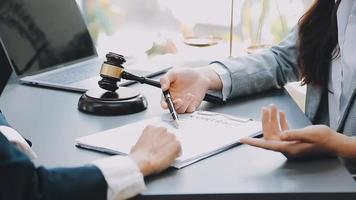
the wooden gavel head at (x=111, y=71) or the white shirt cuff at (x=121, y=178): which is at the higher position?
the wooden gavel head at (x=111, y=71)

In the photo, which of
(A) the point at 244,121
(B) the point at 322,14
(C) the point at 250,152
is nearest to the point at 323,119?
(B) the point at 322,14

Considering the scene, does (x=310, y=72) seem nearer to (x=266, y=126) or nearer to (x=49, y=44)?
(x=266, y=126)

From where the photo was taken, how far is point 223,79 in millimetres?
1377

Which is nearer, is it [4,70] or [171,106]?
[171,106]

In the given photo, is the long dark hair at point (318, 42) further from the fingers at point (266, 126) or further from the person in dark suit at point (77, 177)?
the person in dark suit at point (77, 177)

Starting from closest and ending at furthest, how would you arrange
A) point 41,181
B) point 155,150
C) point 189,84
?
1. point 41,181
2. point 155,150
3. point 189,84

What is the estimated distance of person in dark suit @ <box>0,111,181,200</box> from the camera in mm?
821

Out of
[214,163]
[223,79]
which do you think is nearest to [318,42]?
[223,79]

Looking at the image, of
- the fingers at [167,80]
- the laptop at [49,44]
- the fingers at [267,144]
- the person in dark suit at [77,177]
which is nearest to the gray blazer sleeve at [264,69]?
the fingers at [167,80]

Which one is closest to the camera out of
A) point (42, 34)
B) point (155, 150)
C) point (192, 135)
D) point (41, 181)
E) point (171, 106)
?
point (41, 181)

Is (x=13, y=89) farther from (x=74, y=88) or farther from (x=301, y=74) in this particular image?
(x=301, y=74)

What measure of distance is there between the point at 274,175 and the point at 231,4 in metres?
1.23

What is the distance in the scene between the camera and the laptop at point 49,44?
1473 mm

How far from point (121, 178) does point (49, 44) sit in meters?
0.79
